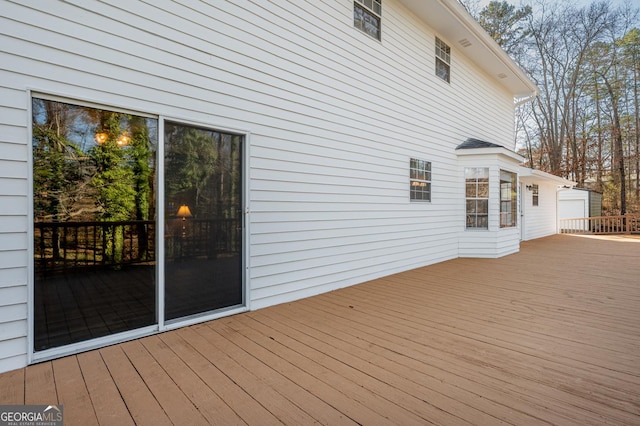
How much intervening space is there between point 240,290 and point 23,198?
2.03 meters

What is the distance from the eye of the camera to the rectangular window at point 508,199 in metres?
7.66

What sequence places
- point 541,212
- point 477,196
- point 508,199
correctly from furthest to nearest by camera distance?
1. point 541,212
2. point 508,199
3. point 477,196

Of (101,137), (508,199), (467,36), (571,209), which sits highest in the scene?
(467,36)

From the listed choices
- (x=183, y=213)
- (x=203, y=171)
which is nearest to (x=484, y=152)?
(x=203, y=171)

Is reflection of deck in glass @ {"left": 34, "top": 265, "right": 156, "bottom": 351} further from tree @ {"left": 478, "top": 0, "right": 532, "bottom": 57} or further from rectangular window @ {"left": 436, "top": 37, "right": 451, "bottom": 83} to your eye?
tree @ {"left": 478, "top": 0, "right": 532, "bottom": 57}

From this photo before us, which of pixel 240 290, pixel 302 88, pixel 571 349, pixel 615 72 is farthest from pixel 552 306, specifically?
pixel 615 72

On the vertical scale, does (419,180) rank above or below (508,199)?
above

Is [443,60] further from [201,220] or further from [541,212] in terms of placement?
[541,212]

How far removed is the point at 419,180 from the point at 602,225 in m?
14.2

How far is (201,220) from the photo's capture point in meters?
3.20

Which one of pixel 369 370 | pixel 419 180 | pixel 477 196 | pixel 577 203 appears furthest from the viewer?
pixel 577 203

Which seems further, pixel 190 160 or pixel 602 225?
pixel 602 225

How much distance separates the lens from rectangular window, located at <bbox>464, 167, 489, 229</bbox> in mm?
7402

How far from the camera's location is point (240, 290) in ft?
11.8
